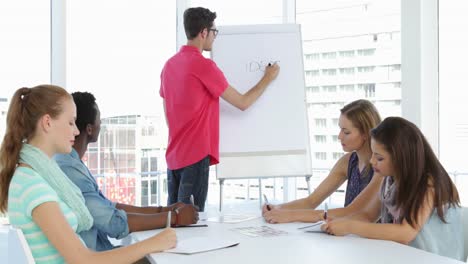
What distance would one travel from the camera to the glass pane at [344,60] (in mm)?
3891

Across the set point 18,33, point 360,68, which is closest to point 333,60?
point 360,68

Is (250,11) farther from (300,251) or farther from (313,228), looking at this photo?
(300,251)

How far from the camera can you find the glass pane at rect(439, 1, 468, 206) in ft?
12.1

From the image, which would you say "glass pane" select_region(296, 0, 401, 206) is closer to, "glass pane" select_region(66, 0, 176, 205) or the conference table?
"glass pane" select_region(66, 0, 176, 205)

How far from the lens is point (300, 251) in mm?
1739

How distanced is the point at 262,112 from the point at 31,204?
1.83m

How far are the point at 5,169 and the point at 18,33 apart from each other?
201 centimetres

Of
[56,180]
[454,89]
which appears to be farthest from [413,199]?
[454,89]

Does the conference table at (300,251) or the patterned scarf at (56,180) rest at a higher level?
the patterned scarf at (56,180)

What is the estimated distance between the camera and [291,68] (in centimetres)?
328

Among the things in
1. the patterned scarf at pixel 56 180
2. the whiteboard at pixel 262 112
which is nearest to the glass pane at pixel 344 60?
the whiteboard at pixel 262 112

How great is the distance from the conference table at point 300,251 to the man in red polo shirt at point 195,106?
2.94 feet

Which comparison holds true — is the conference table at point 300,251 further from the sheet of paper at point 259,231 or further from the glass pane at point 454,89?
the glass pane at point 454,89

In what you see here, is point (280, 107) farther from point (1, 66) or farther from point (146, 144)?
point (1, 66)
